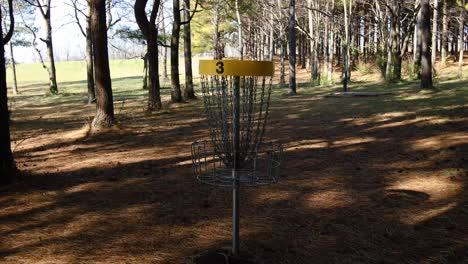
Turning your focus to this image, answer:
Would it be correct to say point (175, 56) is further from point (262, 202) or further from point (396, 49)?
point (396, 49)

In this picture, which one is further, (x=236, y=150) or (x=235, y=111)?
(x=236, y=150)

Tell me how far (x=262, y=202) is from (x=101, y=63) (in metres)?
6.93

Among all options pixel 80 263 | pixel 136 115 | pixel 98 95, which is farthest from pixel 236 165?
pixel 136 115

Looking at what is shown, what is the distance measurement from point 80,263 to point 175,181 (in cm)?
269

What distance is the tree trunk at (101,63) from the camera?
10555mm

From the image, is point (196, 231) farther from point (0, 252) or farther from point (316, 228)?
point (0, 252)

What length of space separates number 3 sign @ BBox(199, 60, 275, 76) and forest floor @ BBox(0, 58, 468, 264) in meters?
1.66

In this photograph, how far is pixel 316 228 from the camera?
4457 millimetres

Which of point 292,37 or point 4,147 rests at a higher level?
point 292,37

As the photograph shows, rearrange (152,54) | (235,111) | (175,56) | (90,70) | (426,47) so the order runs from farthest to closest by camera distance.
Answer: (90,70), (175,56), (426,47), (152,54), (235,111)

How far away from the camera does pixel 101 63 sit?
10672 millimetres

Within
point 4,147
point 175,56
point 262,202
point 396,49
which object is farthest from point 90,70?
point 396,49

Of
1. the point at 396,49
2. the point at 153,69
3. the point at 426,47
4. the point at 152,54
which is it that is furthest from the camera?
the point at 396,49

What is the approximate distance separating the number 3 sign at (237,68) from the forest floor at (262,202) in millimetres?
1662
